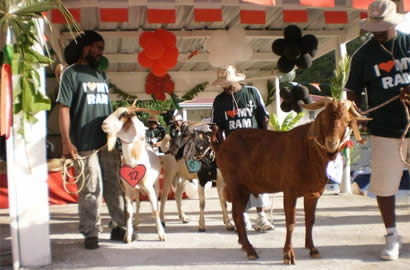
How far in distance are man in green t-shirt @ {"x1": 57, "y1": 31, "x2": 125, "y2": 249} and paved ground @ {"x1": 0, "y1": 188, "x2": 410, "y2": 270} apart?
468mm

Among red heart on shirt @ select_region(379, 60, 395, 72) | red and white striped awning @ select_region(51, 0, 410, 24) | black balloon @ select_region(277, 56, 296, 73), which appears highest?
red and white striped awning @ select_region(51, 0, 410, 24)

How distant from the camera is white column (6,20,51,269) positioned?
4.27 m

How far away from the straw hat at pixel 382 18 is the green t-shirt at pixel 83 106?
2.86 meters

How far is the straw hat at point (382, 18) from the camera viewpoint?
4.41 metres

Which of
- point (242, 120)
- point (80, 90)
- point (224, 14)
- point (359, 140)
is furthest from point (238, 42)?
point (359, 140)

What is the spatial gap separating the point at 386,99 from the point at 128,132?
2.72 m

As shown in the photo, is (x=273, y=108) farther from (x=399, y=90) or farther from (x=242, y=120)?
(x=399, y=90)

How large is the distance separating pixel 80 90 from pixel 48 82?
666cm

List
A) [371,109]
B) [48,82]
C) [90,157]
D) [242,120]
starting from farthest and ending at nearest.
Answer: [48,82] → [242,120] → [90,157] → [371,109]

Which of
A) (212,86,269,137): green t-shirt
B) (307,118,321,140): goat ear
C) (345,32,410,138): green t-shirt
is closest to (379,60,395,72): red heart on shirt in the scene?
(345,32,410,138): green t-shirt

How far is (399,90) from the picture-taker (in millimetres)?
4387

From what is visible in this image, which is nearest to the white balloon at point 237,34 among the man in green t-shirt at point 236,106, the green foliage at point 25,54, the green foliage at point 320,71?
the man in green t-shirt at point 236,106

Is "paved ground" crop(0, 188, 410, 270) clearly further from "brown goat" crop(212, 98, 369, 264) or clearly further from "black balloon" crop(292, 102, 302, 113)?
"black balloon" crop(292, 102, 302, 113)

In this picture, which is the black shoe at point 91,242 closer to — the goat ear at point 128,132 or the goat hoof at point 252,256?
the goat ear at point 128,132
